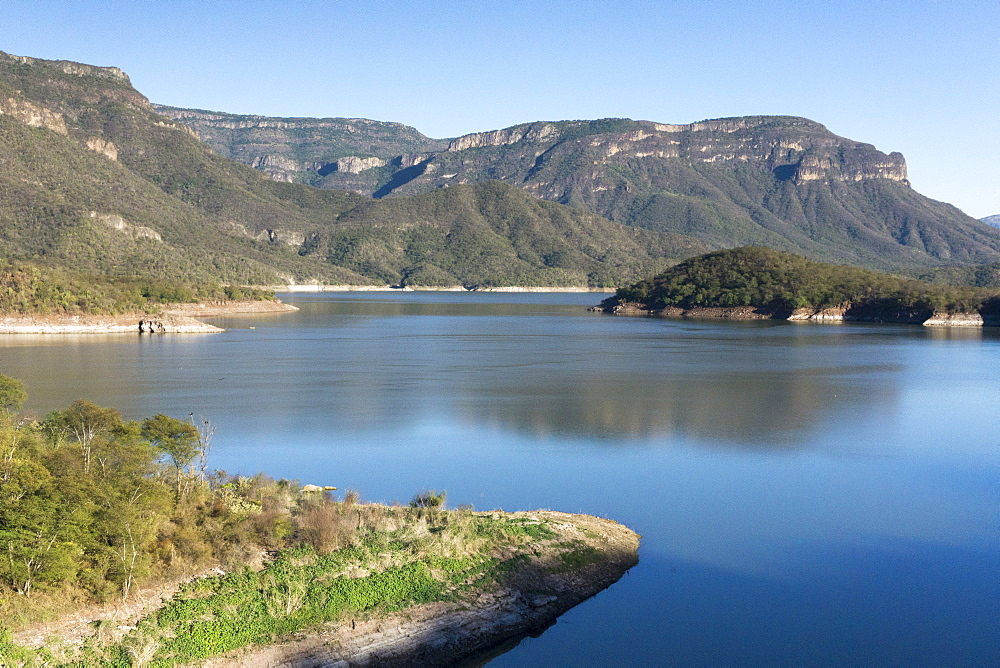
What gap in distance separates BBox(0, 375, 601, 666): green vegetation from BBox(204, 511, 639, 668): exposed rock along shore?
0.73 feet

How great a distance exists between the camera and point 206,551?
47.0 feet

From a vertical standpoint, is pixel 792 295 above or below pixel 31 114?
below

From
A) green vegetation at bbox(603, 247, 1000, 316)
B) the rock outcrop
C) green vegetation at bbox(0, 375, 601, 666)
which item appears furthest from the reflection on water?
the rock outcrop

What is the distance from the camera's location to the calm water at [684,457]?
1505 centimetres

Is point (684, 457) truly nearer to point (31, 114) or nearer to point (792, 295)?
point (792, 295)

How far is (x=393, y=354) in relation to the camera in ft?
200

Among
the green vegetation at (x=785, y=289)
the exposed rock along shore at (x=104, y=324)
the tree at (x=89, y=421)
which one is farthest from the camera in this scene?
the green vegetation at (x=785, y=289)

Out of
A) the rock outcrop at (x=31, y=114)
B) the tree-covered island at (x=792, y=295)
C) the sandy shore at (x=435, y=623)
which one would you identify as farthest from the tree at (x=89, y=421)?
the rock outcrop at (x=31, y=114)

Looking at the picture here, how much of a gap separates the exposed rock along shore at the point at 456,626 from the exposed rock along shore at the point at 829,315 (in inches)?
3888

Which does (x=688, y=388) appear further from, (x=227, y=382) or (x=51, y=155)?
(x=51, y=155)

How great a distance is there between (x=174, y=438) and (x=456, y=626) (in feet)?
31.8

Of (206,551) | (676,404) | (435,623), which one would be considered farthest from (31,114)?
(435,623)

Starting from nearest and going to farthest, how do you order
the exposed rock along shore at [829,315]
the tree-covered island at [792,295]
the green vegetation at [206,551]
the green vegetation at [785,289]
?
the green vegetation at [206,551], the exposed rock along shore at [829,315], the tree-covered island at [792,295], the green vegetation at [785,289]

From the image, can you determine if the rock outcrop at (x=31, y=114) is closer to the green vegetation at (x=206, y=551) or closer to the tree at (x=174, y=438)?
the tree at (x=174, y=438)
